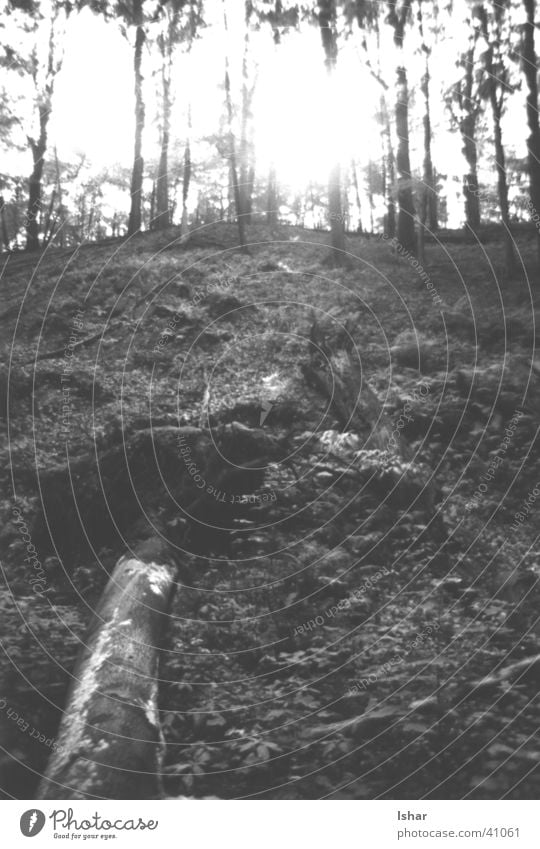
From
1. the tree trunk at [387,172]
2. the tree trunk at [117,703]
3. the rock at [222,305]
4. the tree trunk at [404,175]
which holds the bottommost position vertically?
the tree trunk at [117,703]

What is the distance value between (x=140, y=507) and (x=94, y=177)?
2745 centimetres

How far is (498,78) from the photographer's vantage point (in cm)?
1496

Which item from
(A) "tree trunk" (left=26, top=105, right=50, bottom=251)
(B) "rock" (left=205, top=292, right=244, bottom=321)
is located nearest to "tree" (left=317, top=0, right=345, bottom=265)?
(B) "rock" (left=205, top=292, right=244, bottom=321)

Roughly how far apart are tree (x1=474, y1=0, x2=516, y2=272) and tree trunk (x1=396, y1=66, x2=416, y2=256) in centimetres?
267

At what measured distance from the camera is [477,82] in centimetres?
1559

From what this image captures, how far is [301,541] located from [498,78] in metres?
15.7

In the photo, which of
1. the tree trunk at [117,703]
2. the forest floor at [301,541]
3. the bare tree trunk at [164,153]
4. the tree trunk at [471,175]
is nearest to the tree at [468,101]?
the tree trunk at [471,175]

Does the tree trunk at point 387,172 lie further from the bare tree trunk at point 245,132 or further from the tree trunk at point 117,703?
the tree trunk at point 117,703

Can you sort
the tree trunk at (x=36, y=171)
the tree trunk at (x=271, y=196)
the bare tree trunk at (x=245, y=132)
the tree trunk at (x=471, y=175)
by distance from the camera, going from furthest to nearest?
the tree trunk at (x=271, y=196)
the bare tree trunk at (x=245, y=132)
the tree trunk at (x=36, y=171)
the tree trunk at (x=471, y=175)

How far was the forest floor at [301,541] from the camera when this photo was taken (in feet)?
13.6

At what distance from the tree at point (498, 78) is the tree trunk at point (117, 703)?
13.2 m

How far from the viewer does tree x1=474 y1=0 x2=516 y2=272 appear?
13945 mm

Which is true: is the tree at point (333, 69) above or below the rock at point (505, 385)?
above
